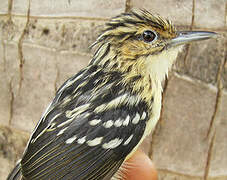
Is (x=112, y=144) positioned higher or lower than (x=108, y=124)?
lower

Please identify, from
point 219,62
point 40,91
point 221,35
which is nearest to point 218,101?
point 219,62

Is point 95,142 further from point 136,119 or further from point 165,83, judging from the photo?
point 165,83

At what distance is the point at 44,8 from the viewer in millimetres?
3260

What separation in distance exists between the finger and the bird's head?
1.95ft

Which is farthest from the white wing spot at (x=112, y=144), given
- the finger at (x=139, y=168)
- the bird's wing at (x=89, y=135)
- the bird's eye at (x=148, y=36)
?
the bird's eye at (x=148, y=36)

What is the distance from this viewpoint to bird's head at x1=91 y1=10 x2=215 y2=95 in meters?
2.82

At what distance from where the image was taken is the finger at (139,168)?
114 inches

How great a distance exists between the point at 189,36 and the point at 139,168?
101cm

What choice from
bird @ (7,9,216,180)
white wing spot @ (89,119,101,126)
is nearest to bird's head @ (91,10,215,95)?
bird @ (7,9,216,180)

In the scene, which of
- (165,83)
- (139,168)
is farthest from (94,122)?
(165,83)

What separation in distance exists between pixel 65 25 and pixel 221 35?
4.02 ft

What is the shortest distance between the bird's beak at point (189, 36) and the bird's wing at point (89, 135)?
19.7 inches

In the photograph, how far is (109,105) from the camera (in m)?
2.69

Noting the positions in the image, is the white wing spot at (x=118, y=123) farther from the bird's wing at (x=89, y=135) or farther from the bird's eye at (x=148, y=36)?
the bird's eye at (x=148, y=36)
